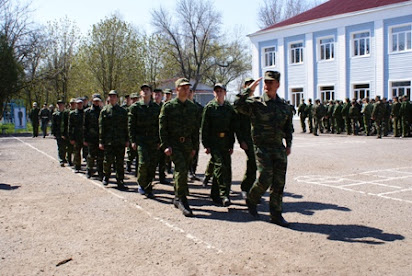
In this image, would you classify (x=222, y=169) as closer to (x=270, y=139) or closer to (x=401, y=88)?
(x=270, y=139)

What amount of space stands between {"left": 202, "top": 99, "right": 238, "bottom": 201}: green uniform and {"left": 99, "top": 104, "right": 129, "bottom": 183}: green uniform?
264 cm

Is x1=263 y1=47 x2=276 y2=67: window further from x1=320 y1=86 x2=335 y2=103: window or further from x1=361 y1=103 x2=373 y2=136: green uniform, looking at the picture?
x1=361 y1=103 x2=373 y2=136: green uniform

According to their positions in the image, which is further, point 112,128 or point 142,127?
point 112,128

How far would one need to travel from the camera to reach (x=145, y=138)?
8633mm

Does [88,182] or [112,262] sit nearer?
[112,262]

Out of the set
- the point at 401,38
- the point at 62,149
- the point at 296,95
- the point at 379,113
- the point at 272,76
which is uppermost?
the point at 401,38

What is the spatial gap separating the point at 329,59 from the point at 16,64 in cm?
2539

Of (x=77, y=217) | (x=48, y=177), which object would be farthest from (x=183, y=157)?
(x=48, y=177)

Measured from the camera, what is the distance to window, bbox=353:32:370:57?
98.4 ft

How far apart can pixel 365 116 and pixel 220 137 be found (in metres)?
17.4

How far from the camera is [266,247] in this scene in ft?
17.0

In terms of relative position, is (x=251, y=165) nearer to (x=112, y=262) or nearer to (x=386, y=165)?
(x=112, y=262)

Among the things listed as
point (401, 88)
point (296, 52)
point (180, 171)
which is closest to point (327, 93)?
point (296, 52)

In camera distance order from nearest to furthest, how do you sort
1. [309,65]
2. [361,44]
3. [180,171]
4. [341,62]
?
[180,171], [361,44], [341,62], [309,65]
